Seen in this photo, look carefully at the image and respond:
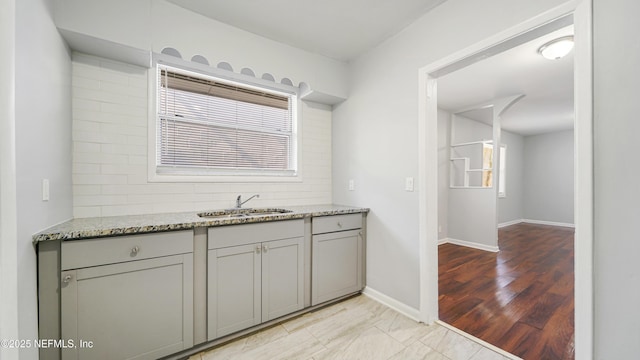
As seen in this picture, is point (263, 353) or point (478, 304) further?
point (478, 304)

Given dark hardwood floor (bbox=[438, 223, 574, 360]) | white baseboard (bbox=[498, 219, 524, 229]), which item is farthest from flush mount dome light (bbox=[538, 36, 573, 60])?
white baseboard (bbox=[498, 219, 524, 229])

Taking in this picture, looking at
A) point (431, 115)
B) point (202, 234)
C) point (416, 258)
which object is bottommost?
point (416, 258)

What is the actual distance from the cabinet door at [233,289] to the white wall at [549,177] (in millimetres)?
8505

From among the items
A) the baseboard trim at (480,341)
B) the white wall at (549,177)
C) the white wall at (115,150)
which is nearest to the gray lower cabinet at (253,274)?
the white wall at (115,150)

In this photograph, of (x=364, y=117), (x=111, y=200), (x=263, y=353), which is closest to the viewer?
(x=263, y=353)

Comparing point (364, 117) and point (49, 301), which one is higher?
point (364, 117)

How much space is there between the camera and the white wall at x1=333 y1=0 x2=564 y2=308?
1896 millimetres

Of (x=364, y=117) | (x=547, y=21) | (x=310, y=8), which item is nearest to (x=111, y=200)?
(x=310, y=8)

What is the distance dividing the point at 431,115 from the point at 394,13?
2.99 feet

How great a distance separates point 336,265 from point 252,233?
94 centimetres

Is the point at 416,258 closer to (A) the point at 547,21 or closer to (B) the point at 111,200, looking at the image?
(A) the point at 547,21

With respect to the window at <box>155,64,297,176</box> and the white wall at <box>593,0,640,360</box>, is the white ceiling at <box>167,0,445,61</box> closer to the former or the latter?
the window at <box>155,64,297,176</box>

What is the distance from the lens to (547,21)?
140 centimetres

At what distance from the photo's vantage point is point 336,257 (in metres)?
2.40
